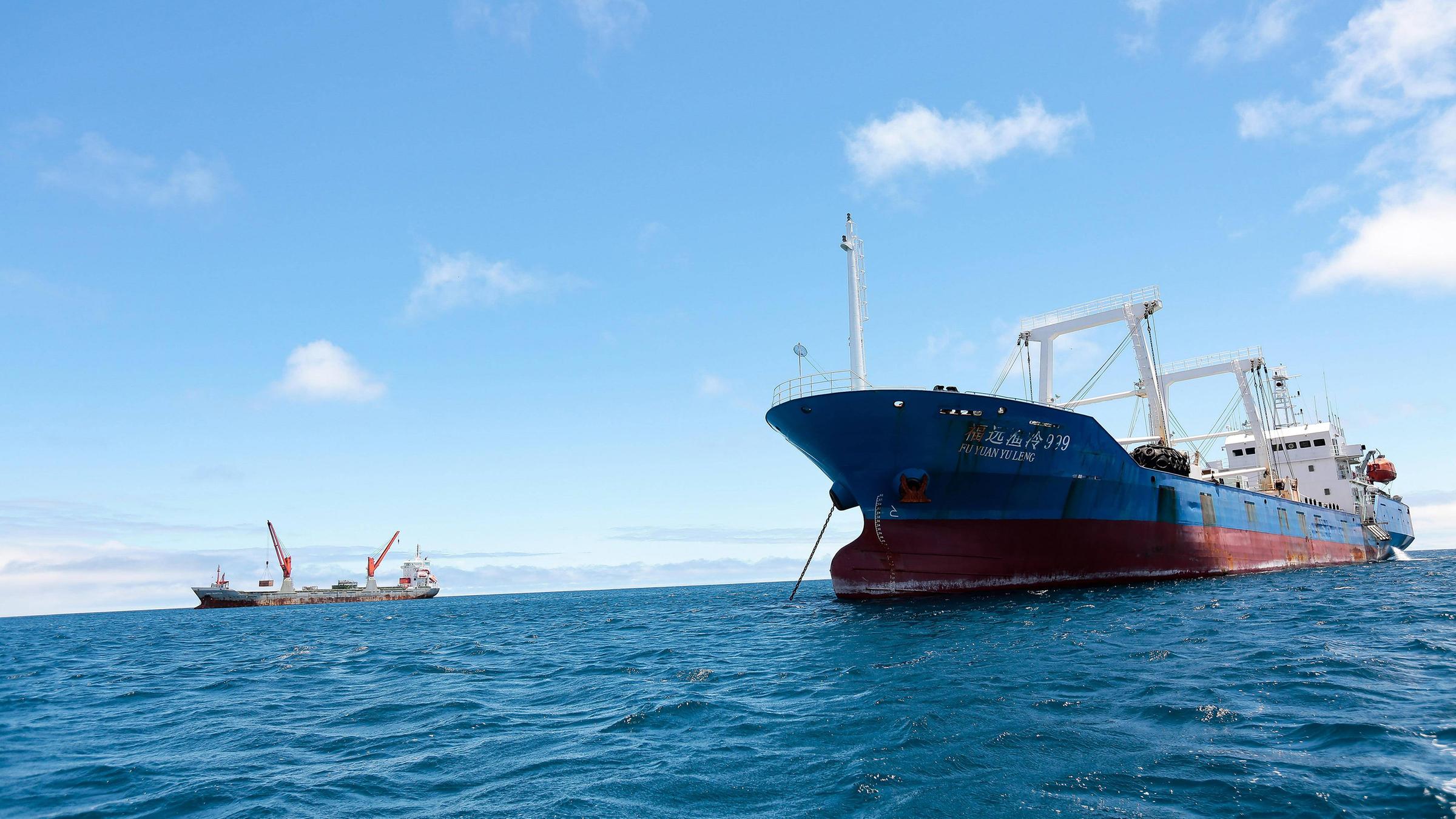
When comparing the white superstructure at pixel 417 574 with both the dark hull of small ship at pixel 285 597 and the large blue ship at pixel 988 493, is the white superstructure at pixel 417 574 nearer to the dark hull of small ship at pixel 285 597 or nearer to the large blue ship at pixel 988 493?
the dark hull of small ship at pixel 285 597

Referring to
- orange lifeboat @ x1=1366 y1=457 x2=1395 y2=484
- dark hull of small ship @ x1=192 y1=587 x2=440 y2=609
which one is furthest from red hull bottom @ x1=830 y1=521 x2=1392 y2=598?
dark hull of small ship @ x1=192 y1=587 x2=440 y2=609

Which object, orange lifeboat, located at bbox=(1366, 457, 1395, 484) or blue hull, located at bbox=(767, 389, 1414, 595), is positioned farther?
orange lifeboat, located at bbox=(1366, 457, 1395, 484)

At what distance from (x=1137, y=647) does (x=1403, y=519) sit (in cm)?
7125

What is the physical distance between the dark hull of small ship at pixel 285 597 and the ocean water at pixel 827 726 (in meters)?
87.0

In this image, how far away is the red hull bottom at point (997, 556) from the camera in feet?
78.1

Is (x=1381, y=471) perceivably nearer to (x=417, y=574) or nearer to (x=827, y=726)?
(x=827, y=726)

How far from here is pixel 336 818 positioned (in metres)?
6.50

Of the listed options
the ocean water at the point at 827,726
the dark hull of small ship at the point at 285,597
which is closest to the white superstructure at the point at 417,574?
the dark hull of small ship at the point at 285,597

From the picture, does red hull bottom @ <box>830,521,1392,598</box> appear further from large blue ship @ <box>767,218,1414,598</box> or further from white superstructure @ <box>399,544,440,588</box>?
white superstructure @ <box>399,544,440,588</box>

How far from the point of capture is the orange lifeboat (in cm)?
5466

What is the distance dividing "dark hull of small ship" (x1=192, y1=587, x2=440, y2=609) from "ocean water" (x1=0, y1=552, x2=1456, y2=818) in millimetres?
86967

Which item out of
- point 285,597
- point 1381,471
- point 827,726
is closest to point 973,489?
point 827,726

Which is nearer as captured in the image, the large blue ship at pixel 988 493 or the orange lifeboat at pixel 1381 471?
the large blue ship at pixel 988 493

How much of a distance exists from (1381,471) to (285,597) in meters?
114
